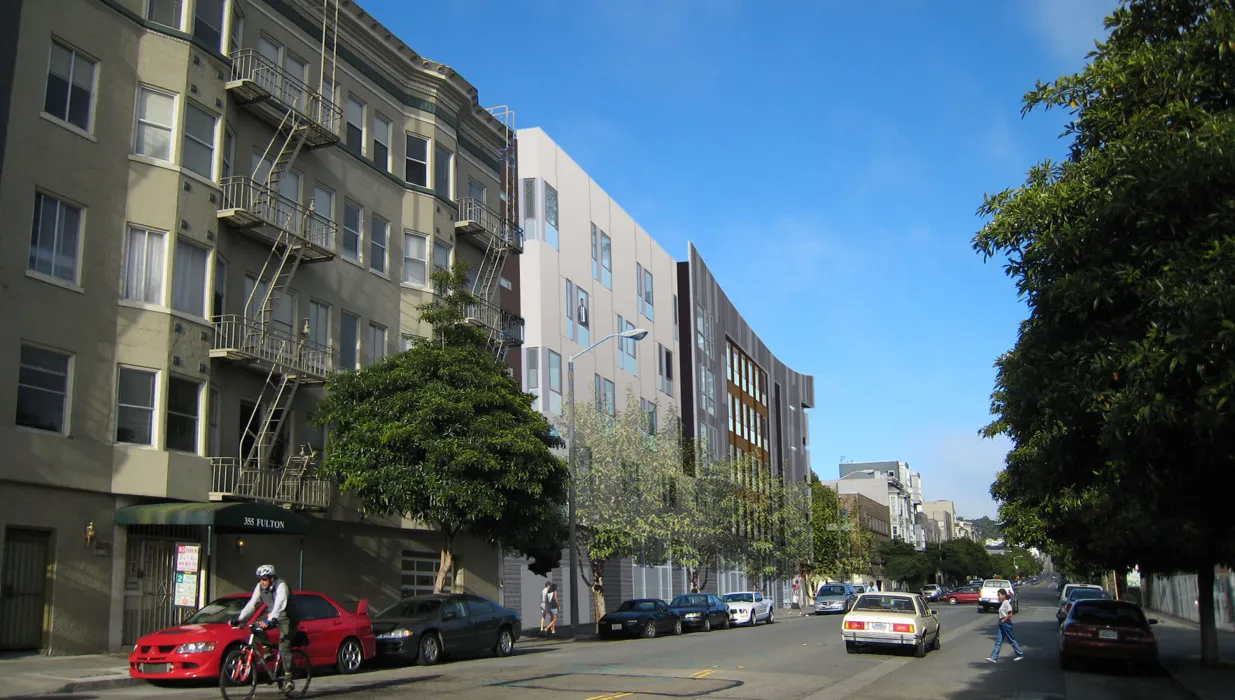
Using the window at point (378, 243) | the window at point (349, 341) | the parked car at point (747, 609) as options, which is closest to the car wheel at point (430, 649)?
the window at point (349, 341)

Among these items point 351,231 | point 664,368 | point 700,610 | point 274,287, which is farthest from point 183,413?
point 664,368

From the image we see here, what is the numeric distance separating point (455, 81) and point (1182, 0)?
2727 cm

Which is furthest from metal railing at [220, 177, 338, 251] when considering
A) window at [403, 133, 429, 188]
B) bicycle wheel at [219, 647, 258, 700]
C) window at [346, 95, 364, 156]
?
bicycle wheel at [219, 647, 258, 700]

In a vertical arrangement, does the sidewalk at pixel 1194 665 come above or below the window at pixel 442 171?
below

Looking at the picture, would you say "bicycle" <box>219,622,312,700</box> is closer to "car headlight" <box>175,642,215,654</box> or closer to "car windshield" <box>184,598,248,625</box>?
"car headlight" <box>175,642,215,654</box>

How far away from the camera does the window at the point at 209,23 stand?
2441 cm

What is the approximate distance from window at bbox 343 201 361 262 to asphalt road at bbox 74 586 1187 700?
39.1ft

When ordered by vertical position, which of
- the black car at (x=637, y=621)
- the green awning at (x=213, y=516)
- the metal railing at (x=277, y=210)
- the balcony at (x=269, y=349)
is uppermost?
the metal railing at (x=277, y=210)

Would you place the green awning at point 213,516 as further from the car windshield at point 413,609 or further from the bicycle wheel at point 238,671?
the bicycle wheel at point 238,671

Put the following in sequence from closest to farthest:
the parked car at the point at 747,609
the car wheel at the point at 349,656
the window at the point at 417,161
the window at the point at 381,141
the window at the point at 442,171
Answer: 1. the car wheel at the point at 349,656
2. the window at the point at 381,141
3. the window at the point at 417,161
4. the window at the point at 442,171
5. the parked car at the point at 747,609

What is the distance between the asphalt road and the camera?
15.2m

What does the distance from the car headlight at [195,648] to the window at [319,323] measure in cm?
1310

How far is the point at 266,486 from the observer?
24891 mm

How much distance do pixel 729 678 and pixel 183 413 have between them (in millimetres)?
13194
